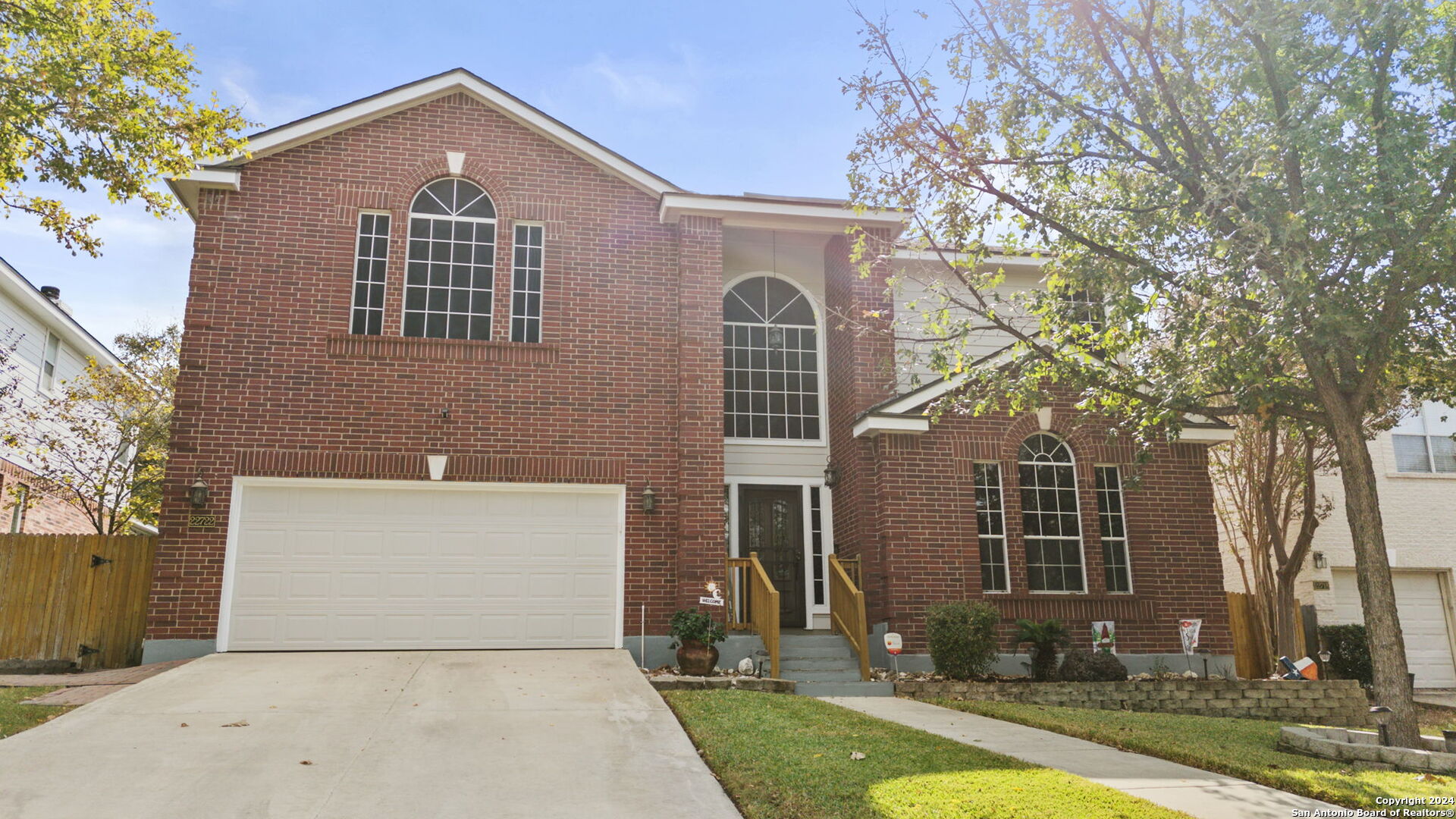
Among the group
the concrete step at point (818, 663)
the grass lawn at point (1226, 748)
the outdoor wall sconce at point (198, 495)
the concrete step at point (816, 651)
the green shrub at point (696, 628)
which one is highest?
the outdoor wall sconce at point (198, 495)

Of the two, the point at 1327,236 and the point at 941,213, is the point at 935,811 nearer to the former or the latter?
the point at 1327,236

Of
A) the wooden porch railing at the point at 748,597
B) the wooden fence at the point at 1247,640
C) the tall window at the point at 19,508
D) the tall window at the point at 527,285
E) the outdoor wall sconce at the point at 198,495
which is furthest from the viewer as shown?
the tall window at the point at 19,508

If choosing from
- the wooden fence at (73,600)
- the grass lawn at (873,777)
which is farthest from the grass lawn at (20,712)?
the grass lawn at (873,777)

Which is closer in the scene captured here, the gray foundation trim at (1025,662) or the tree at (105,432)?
the gray foundation trim at (1025,662)

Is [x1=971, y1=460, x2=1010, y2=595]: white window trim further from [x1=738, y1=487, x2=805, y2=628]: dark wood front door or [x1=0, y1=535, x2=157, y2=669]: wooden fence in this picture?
[x1=0, y1=535, x2=157, y2=669]: wooden fence

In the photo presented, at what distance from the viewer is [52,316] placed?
18094 millimetres

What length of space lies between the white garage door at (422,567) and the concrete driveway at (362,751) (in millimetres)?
1651

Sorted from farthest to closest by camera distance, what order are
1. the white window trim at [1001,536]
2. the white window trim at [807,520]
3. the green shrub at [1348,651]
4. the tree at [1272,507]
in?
the green shrub at [1348,651] < the tree at [1272,507] < the white window trim at [807,520] < the white window trim at [1001,536]

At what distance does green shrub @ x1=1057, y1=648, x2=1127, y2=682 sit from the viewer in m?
12.1

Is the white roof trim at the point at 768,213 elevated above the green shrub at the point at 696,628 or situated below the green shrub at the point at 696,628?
above

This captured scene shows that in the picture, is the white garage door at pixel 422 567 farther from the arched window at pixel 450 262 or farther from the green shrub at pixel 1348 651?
the green shrub at pixel 1348 651

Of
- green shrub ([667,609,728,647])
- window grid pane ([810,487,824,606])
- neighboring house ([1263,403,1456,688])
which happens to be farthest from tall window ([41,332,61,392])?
neighboring house ([1263,403,1456,688])

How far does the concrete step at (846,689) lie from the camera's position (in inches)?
448

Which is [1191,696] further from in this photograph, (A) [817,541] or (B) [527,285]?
(B) [527,285]
